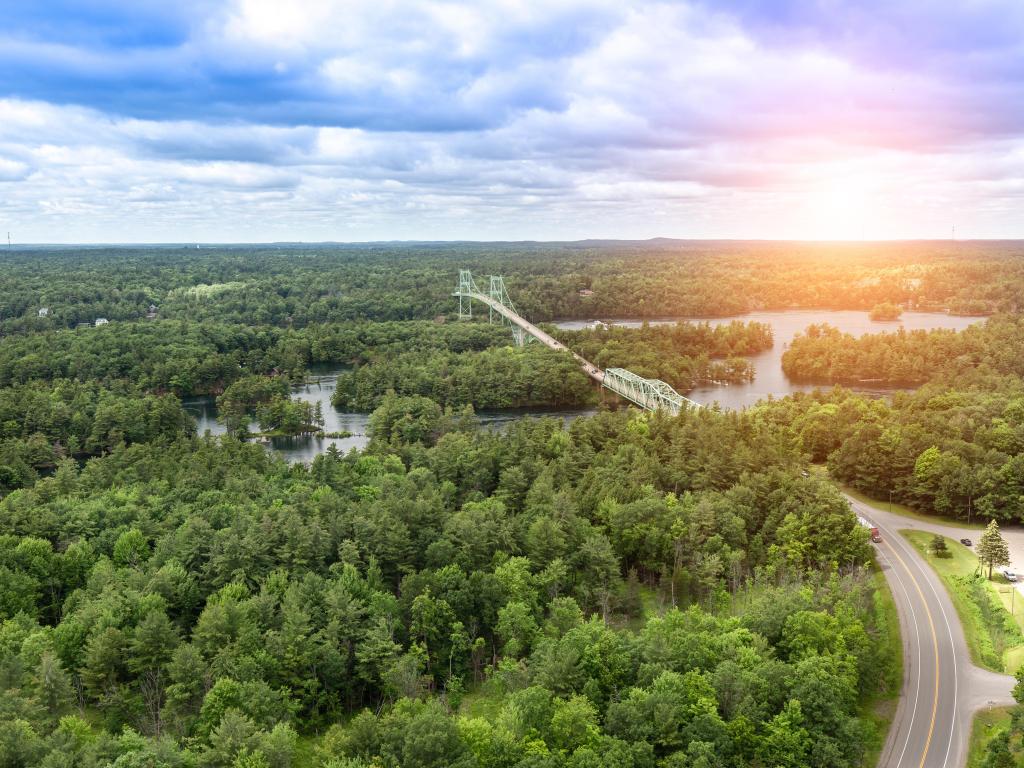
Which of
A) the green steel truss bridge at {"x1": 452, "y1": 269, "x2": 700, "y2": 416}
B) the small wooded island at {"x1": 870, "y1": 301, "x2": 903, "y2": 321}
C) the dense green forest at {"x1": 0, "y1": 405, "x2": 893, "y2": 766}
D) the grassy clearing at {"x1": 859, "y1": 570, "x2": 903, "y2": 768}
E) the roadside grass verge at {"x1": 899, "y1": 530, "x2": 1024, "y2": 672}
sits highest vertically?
the small wooded island at {"x1": 870, "y1": 301, "x2": 903, "y2": 321}

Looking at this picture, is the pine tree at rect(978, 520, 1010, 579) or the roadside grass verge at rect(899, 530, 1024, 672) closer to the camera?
the roadside grass verge at rect(899, 530, 1024, 672)

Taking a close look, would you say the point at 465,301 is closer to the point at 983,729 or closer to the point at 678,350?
the point at 678,350

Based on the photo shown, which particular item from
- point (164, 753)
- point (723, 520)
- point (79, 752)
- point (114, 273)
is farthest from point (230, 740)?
point (114, 273)

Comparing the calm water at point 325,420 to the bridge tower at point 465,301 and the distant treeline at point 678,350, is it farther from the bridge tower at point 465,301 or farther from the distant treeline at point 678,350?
the bridge tower at point 465,301

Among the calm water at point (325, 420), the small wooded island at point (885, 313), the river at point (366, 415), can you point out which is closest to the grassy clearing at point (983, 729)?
the river at point (366, 415)

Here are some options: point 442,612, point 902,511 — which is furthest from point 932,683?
point 902,511

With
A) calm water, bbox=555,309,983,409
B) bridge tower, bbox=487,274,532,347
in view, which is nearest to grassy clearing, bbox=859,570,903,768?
calm water, bbox=555,309,983,409

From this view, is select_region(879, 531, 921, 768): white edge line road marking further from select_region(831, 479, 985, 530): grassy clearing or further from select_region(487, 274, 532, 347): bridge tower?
select_region(487, 274, 532, 347): bridge tower

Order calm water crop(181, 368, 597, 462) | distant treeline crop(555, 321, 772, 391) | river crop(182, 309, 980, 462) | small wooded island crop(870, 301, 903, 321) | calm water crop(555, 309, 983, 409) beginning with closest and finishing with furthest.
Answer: calm water crop(181, 368, 597, 462) → river crop(182, 309, 980, 462) → calm water crop(555, 309, 983, 409) → distant treeline crop(555, 321, 772, 391) → small wooded island crop(870, 301, 903, 321)
